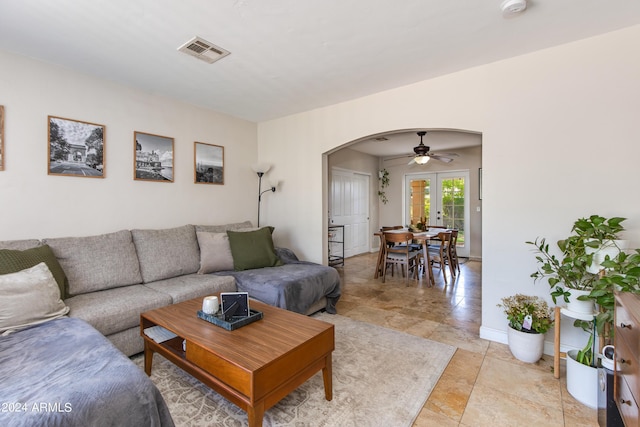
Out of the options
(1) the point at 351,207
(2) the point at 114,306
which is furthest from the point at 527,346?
(1) the point at 351,207

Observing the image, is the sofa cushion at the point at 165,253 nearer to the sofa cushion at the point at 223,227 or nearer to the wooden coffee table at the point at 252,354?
the sofa cushion at the point at 223,227

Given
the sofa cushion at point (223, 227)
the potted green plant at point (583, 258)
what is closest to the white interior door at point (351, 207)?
the sofa cushion at point (223, 227)

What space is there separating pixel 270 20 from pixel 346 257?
16.8 feet

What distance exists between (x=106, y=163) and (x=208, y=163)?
1.14 m

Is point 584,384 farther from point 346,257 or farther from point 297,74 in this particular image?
point 346,257

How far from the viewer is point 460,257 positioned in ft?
21.5

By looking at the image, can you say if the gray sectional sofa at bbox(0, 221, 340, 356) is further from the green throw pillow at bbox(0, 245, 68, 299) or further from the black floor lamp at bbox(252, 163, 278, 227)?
the black floor lamp at bbox(252, 163, 278, 227)

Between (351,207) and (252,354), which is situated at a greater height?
(351,207)

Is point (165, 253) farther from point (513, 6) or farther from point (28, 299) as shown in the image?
point (513, 6)

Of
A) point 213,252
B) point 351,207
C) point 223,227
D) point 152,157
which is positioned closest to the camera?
point 213,252

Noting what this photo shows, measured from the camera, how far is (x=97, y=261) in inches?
101

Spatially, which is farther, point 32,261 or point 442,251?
point 442,251

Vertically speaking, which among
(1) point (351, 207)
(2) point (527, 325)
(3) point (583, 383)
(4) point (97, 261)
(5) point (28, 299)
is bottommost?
(3) point (583, 383)

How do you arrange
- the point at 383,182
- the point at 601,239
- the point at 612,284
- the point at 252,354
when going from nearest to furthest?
the point at 252,354
the point at 612,284
the point at 601,239
the point at 383,182
